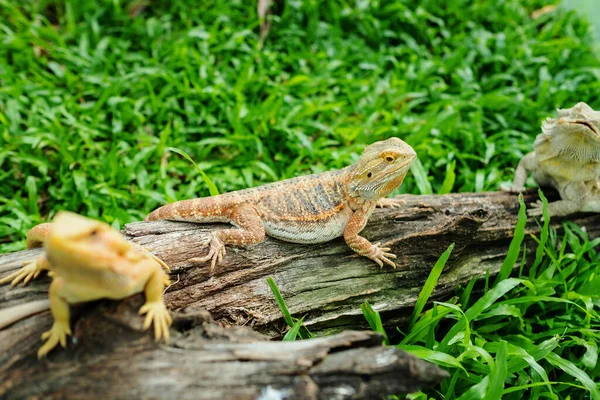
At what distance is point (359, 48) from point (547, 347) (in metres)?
4.41

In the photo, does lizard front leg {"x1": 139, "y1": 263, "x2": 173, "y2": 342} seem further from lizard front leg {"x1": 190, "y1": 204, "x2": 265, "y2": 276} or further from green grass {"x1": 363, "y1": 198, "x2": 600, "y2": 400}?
green grass {"x1": 363, "y1": 198, "x2": 600, "y2": 400}

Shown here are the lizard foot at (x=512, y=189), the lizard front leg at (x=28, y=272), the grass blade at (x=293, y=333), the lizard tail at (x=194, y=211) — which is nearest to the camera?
the lizard front leg at (x=28, y=272)

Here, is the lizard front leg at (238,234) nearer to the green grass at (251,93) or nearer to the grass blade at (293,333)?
the grass blade at (293,333)

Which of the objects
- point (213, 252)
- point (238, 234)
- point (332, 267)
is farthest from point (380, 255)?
point (213, 252)

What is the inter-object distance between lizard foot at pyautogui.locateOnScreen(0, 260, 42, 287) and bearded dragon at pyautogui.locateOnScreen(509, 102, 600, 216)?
361 cm

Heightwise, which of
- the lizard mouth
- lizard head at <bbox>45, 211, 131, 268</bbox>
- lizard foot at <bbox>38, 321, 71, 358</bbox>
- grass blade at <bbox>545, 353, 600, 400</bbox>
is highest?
lizard head at <bbox>45, 211, 131, 268</bbox>

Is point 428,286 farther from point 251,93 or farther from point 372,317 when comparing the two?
point 251,93

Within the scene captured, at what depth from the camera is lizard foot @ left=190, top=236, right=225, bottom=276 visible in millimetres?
2982

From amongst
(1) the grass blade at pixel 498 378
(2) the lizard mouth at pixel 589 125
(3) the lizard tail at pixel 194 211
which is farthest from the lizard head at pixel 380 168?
(2) the lizard mouth at pixel 589 125

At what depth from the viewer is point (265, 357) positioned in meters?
2.12

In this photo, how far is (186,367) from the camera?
81.7 inches

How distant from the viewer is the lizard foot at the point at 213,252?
2982mm

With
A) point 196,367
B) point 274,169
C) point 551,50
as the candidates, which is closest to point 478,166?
point 274,169

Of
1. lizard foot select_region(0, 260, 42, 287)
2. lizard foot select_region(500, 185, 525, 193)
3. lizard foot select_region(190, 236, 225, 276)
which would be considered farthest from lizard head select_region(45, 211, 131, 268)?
lizard foot select_region(500, 185, 525, 193)
